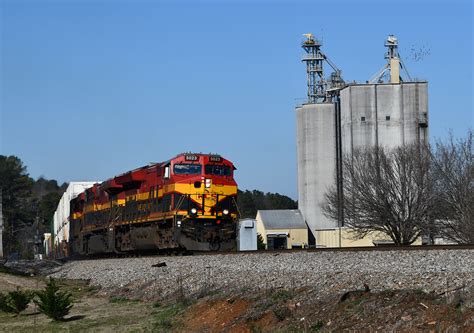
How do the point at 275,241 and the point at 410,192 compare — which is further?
the point at 275,241

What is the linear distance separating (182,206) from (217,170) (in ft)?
7.12

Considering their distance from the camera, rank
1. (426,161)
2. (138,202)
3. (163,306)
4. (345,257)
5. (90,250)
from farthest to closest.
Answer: (426,161) → (90,250) → (138,202) → (345,257) → (163,306)

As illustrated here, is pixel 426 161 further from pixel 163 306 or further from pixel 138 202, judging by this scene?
pixel 163 306

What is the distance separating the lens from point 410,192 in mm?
61219

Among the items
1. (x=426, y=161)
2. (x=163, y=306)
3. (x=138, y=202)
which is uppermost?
(x=426, y=161)

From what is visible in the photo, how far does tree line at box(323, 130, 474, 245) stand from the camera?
56156 millimetres

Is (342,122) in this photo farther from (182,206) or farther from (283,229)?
(182,206)

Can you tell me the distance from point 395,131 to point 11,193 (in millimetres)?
63559

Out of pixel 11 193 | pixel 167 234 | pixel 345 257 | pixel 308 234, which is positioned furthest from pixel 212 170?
pixel 11 193

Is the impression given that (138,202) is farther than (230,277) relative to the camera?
Yes

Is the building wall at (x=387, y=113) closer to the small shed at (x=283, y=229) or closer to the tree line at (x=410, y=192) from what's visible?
the tree line at (x=410, y=192)

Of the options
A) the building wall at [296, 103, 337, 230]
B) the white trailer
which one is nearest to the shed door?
the building wall at [296, 103, 337, 230]

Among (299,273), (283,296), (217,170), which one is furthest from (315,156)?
(283,296)

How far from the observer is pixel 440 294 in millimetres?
11820
